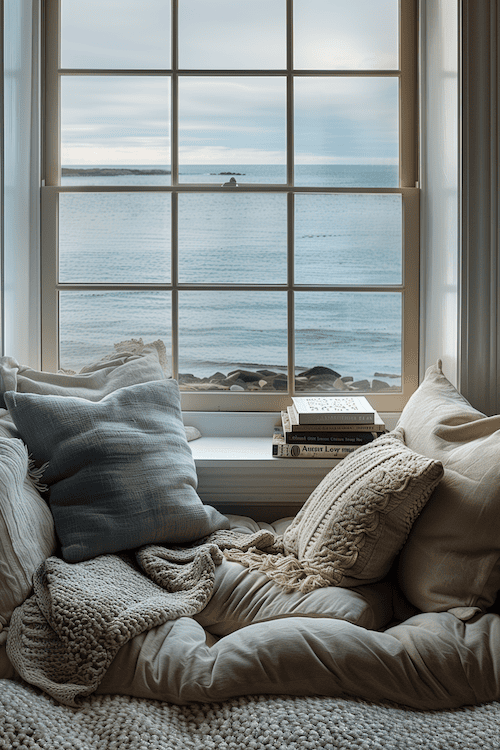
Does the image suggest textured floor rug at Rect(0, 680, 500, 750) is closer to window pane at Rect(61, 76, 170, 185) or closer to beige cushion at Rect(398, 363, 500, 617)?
beige cushion at Rect(398, 363, 500, 617)

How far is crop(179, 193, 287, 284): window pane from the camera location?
2.04m

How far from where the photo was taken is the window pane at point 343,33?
201 cm

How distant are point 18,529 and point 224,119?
1519 mm

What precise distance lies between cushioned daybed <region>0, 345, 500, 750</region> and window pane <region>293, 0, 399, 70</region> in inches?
46.3

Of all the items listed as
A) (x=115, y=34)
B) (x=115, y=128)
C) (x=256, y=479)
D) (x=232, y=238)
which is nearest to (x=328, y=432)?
(x=256, y=479)

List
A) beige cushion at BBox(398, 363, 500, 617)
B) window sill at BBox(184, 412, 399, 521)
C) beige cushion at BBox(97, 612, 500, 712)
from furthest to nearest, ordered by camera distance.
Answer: window sill at BBox(184, 412, 399, 521) < beige cushion at BBox(398, 363, 500, 617) < beige cushion at BBox(97, 612, 500, 712)

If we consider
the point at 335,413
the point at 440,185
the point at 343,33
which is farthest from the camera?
the point at 343,33

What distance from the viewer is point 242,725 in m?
0.91

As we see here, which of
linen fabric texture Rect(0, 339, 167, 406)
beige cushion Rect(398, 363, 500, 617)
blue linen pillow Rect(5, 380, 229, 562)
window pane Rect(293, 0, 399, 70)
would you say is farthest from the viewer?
window pane Rect(293, 0, 399, 70)

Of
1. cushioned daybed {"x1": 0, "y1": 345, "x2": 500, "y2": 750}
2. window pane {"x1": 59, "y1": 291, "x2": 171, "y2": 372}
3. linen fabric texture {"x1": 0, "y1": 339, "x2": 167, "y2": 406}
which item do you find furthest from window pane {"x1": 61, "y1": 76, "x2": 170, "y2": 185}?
cushioned daybed {"x1": 0, "y1": 345, "x2": 500, "y2": 750}

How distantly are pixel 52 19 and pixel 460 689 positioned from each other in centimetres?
230

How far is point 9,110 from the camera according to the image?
182 cm

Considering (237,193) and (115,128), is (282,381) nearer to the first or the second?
(237,193)

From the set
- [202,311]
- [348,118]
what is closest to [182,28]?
[348,118]
